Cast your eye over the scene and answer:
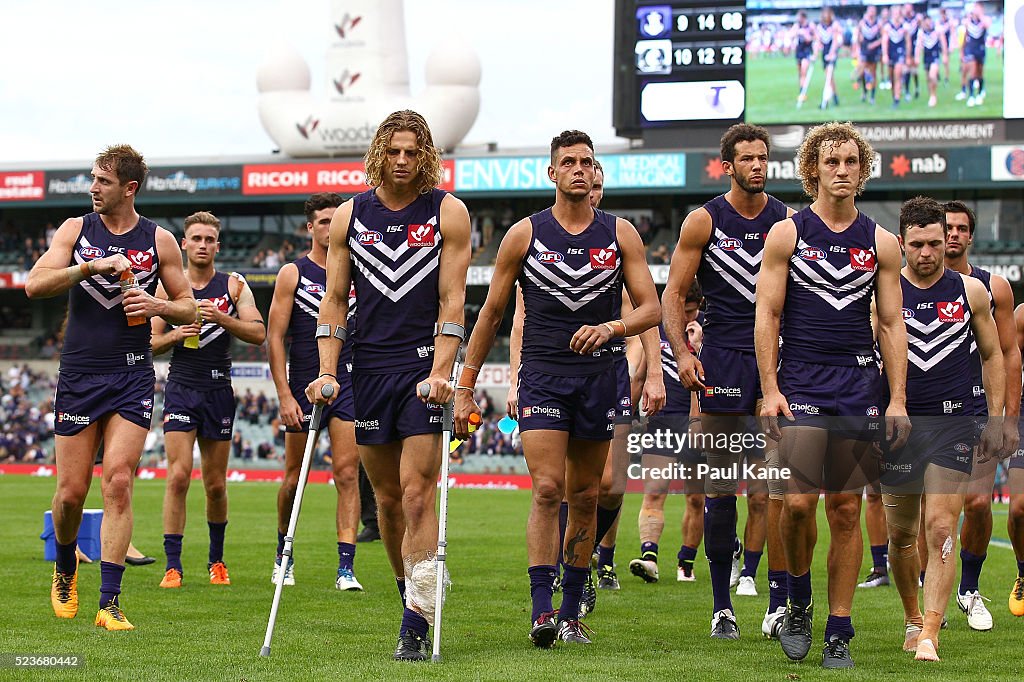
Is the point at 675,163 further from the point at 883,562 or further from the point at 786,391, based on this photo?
the point at 786,391

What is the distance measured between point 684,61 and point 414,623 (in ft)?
99.0

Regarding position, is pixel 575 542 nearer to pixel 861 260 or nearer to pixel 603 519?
pixel 603 519

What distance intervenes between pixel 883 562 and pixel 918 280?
387 centimetres

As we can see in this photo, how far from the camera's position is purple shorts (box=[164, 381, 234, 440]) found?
11.0m

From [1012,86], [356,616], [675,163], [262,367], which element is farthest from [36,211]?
[356,616]

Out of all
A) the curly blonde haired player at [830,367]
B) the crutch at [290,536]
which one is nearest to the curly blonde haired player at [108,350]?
the crutch at [290,536]

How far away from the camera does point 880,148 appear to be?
40750 millimetres

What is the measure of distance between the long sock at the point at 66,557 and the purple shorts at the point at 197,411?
7.84ft

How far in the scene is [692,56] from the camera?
35594 mm

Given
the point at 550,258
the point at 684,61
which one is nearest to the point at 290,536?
the point at 550,258

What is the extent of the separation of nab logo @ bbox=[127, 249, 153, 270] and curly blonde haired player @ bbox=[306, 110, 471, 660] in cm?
162

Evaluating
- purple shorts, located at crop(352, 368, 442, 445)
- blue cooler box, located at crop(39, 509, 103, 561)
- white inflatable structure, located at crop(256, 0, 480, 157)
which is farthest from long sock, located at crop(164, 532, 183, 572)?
white inflatable structure, located at crop(256, 0, 480, 157)

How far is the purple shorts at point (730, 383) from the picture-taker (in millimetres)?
8227

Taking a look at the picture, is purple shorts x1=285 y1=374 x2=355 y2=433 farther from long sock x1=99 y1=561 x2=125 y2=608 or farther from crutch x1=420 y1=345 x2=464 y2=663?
crutch x1=420 y1=345 x2=464 y2=663
